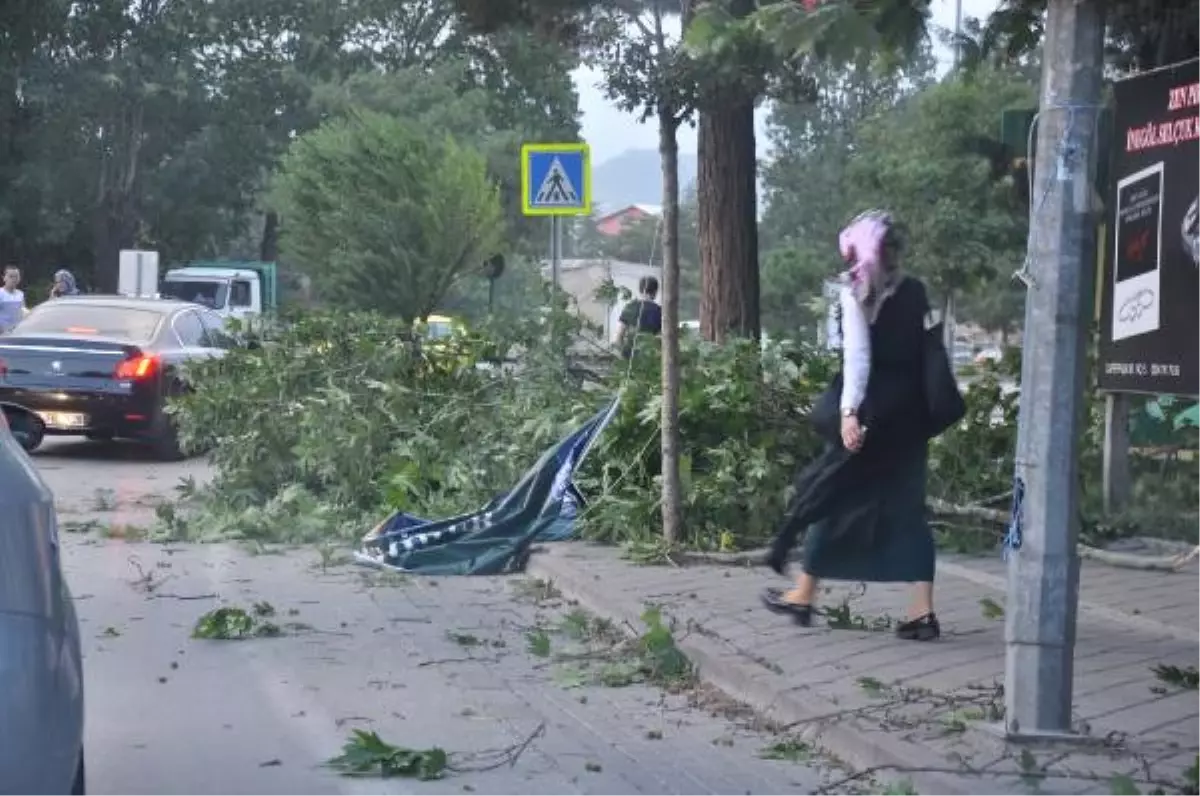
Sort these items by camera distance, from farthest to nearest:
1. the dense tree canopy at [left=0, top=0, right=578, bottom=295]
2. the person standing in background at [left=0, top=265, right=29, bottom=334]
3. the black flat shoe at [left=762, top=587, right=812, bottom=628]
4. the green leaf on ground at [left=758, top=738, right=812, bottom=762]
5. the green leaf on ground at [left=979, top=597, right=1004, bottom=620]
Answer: the dense tree canopy at [left=0, top=0, right=578, bottom=295]
the person standing in background at [left=0, top=265, right=29, bottom=334]
the green leaf on ground at [left=979, top=597, right=1004, bottom=620]
the black flat shoe at [left=762, top=587, right=812, bottom=628]
the green leaf on ground at [left=758, top=738, right=812, bottom=762]

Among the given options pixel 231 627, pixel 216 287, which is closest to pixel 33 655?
pixel 231 627

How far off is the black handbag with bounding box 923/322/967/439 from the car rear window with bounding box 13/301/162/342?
36.9ft

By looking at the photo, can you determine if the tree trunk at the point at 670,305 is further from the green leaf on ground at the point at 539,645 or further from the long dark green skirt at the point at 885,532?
the long dark green skirt at the point at 885,532

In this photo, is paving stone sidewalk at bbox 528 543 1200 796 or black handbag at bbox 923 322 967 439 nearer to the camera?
paving stone sidewalk at bbox 528 543 1200 796

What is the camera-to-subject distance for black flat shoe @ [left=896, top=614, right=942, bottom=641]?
812cm

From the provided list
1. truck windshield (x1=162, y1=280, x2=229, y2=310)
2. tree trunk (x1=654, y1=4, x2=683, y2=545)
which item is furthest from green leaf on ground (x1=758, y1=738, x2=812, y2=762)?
truck windshield (x1=162, y1=280, x2=229, y2=310)

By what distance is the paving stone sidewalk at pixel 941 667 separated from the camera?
6074 mm

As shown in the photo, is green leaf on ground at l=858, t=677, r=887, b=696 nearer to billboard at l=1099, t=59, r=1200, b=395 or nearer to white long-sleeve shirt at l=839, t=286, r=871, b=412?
white long-sleeve shirt at l=839, t=286, r=871, b=412

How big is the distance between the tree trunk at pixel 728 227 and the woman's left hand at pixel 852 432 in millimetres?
6502

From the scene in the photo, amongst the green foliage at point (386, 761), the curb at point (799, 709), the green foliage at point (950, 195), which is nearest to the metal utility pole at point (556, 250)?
the curb at point (799, 709)

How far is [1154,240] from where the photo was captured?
10.7 metres

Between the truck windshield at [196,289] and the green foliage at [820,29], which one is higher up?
the green foliage at [820,29]

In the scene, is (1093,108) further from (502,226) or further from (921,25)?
(502,226)

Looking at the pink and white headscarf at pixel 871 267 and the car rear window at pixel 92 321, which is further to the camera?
the car rear window at pixel 92 321
